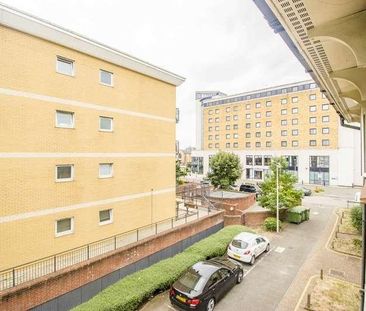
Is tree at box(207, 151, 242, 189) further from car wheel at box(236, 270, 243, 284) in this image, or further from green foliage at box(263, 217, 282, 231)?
car wheel at box(236, 270, 243, 284)

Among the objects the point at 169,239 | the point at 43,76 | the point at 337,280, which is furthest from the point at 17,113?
the point at 337,280

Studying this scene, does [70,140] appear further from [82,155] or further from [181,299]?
[181,299]

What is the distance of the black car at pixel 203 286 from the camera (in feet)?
34.2

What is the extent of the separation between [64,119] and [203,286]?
10.7 m

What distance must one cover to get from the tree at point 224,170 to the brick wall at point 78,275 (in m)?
18.2

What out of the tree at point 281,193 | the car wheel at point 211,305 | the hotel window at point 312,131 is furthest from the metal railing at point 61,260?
the hotel window at point 312,131

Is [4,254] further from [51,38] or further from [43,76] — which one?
[51,38]

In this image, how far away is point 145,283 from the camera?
12.0 meters

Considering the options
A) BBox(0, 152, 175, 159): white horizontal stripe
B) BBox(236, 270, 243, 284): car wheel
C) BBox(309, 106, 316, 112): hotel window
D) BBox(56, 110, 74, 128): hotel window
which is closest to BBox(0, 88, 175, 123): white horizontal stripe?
BBox(56, 110, 74, 128): hotel window

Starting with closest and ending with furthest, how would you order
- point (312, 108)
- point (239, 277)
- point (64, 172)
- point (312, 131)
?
point (239, 277) < point (64, 172) < point (312, 131) < point (312, 108)

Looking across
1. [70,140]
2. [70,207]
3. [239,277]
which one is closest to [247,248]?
[239,277]

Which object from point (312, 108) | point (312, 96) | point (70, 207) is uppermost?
point (312, 96)

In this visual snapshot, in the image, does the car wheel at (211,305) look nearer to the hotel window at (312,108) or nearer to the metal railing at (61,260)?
the metal railing at (61,260)

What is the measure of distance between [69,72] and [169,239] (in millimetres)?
11173
